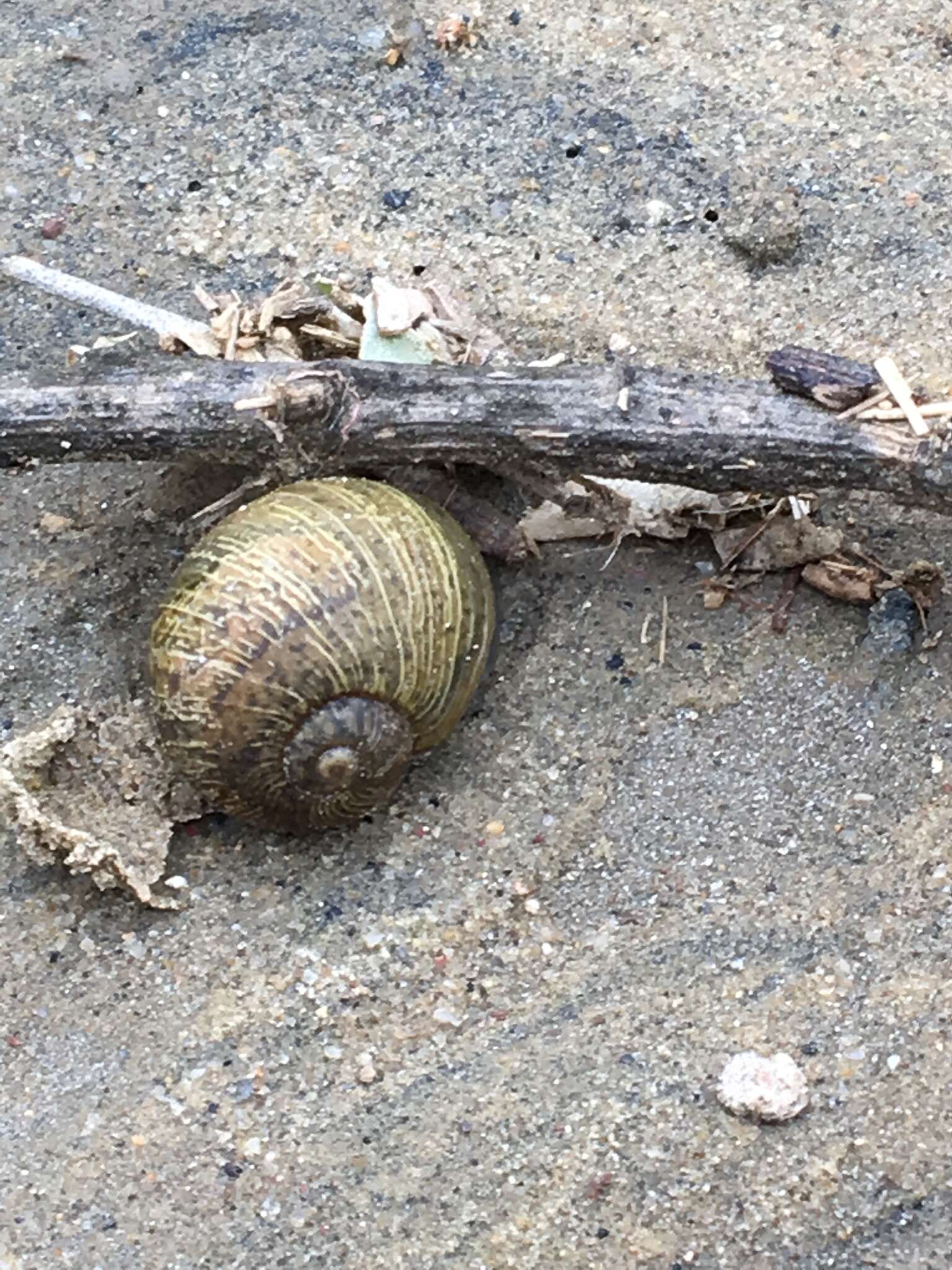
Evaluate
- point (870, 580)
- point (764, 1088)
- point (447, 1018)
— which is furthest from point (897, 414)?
point (447, 1018)

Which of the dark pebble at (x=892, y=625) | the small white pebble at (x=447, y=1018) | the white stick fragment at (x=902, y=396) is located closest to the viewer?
the small white pebble at (x=447, y=1018)

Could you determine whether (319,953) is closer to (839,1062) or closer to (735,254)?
(839,1062)

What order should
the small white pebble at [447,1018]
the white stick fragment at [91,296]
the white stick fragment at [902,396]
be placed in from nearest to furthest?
the small white pebble at [447,1018]
the white stick fragment at [902,396]
the white stick fragment at [91,296]

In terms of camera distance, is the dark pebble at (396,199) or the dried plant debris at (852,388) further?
the dark pebble at (396,199)

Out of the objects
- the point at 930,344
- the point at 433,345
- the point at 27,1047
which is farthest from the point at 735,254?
the point at 27,1047

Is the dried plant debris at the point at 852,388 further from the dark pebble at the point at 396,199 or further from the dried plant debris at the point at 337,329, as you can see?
the dark pebble at the point at 396,199

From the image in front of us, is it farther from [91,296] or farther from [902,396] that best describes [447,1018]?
[91,296]

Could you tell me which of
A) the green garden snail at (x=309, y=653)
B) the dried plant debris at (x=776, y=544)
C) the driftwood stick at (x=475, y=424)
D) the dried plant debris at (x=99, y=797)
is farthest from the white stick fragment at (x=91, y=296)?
the dried plant debris at (x=776, y=544)

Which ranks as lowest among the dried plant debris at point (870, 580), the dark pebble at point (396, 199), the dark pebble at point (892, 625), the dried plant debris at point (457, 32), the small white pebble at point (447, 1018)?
the small white pebble at point (447, 1018)
